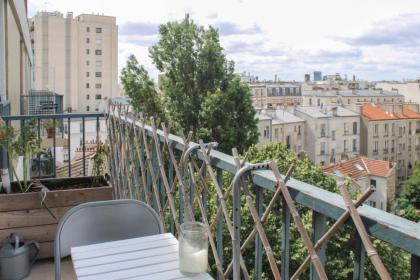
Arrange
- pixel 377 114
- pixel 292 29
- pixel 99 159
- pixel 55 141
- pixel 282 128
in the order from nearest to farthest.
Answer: pixel 55 141 → pixel 99 159 → pixel 282 128 → pixel 292 29 → pixel 377 114

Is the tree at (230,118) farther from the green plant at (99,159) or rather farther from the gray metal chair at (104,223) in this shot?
the gray metal chair at (104,223)

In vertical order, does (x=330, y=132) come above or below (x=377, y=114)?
below

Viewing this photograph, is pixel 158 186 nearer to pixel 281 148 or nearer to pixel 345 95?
pixel 281 148

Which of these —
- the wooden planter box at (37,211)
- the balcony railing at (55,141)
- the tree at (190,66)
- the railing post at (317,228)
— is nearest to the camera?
the railing post at (317,228)

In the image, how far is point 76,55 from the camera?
202 feet

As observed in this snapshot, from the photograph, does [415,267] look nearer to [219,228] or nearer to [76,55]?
[219,228]

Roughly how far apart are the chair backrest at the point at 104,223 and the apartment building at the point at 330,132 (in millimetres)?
41094

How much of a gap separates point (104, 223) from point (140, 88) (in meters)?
17.6

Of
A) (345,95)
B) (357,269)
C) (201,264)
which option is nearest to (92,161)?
(201,264)

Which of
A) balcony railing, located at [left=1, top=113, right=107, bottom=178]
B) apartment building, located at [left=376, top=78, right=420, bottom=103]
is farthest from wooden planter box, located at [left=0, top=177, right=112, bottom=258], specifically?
apartment building, located at [left=376, top=78, right=420, bottom=103]

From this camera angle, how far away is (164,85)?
19297 millimetres

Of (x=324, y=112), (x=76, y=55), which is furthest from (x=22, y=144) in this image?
(x=76, y=55)

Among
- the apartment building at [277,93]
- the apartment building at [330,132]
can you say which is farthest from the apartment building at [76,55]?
the apartment building at [330,132]

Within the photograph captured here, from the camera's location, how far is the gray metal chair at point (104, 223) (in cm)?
173
